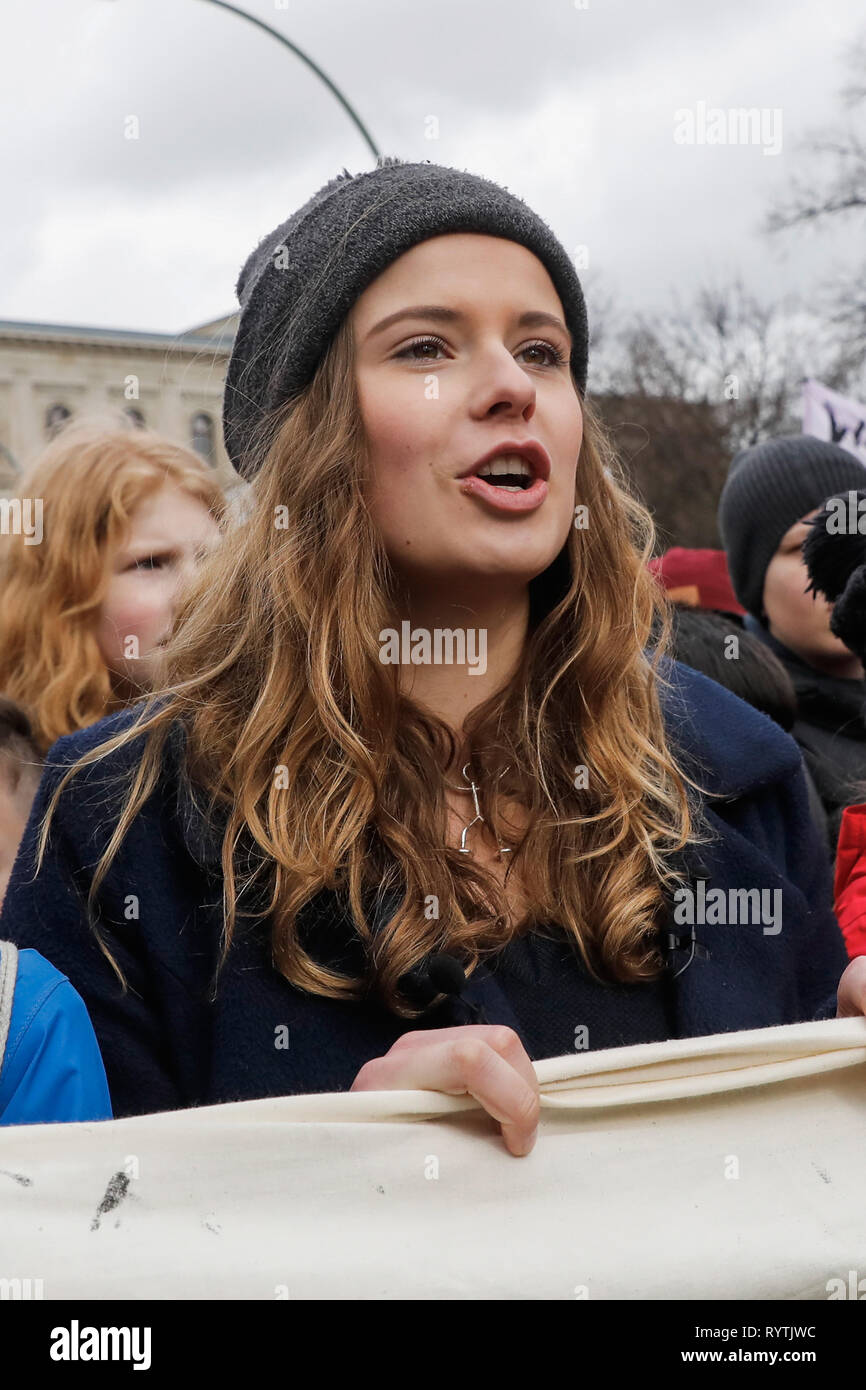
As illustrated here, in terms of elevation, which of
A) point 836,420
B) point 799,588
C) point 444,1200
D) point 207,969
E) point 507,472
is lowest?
point 444,1200

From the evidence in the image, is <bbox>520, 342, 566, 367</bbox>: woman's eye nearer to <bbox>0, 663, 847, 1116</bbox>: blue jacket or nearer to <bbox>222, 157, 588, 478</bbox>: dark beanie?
<bbox>222, 157, 588, 478</bbox>: dark beanie

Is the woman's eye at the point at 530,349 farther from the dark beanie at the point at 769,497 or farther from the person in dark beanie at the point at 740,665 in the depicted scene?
the dark beanie at the point at 769,497

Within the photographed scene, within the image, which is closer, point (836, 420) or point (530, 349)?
point (530, 349)

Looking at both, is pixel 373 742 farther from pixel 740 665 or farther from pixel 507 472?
pixel 740 665

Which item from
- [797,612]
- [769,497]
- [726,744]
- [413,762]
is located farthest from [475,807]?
[769,497]

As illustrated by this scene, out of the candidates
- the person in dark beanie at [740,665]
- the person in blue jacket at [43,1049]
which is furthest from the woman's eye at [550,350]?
the person in dark beanie at [740,665]

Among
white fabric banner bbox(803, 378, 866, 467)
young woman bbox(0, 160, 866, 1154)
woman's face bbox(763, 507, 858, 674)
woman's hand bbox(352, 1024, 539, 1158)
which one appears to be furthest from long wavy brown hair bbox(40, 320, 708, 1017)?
white fabric banner bbox(803, 378, 866, 467)

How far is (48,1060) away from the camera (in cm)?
181

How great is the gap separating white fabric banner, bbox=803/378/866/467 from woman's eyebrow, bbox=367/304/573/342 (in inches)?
137

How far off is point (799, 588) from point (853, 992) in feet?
8.33
